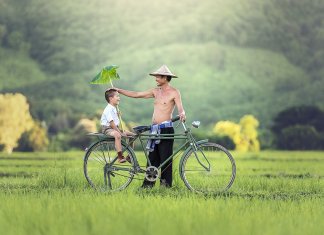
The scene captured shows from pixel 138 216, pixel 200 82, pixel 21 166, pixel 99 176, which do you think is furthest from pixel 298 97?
pixel 138 216

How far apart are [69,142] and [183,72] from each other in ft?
84.5

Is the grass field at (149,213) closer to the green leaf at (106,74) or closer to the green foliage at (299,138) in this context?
the green leaf at (106,74)

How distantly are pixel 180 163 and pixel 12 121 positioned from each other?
15486 mm

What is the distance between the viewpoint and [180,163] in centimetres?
897

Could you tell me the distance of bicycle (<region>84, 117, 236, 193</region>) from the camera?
8.93 meters

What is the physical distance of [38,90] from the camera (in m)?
43.9

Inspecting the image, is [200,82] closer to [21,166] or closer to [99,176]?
[21,166]

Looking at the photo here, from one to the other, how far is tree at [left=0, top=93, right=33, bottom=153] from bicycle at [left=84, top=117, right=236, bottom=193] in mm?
13460

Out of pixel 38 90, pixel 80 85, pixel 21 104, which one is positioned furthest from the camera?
pixel 80 85

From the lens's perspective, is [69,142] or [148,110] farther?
[148,110]

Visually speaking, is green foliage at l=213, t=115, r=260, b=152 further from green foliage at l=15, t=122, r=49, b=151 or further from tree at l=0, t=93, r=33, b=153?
tree at l=0, t=93, r=33, b=153

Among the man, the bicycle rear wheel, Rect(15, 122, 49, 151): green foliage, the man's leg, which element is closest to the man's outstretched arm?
the man

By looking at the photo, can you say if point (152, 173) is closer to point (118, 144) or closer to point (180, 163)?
point (180, 163)

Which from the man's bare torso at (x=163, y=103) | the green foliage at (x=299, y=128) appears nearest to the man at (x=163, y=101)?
the man's bare torso at (x=163, y=103)
